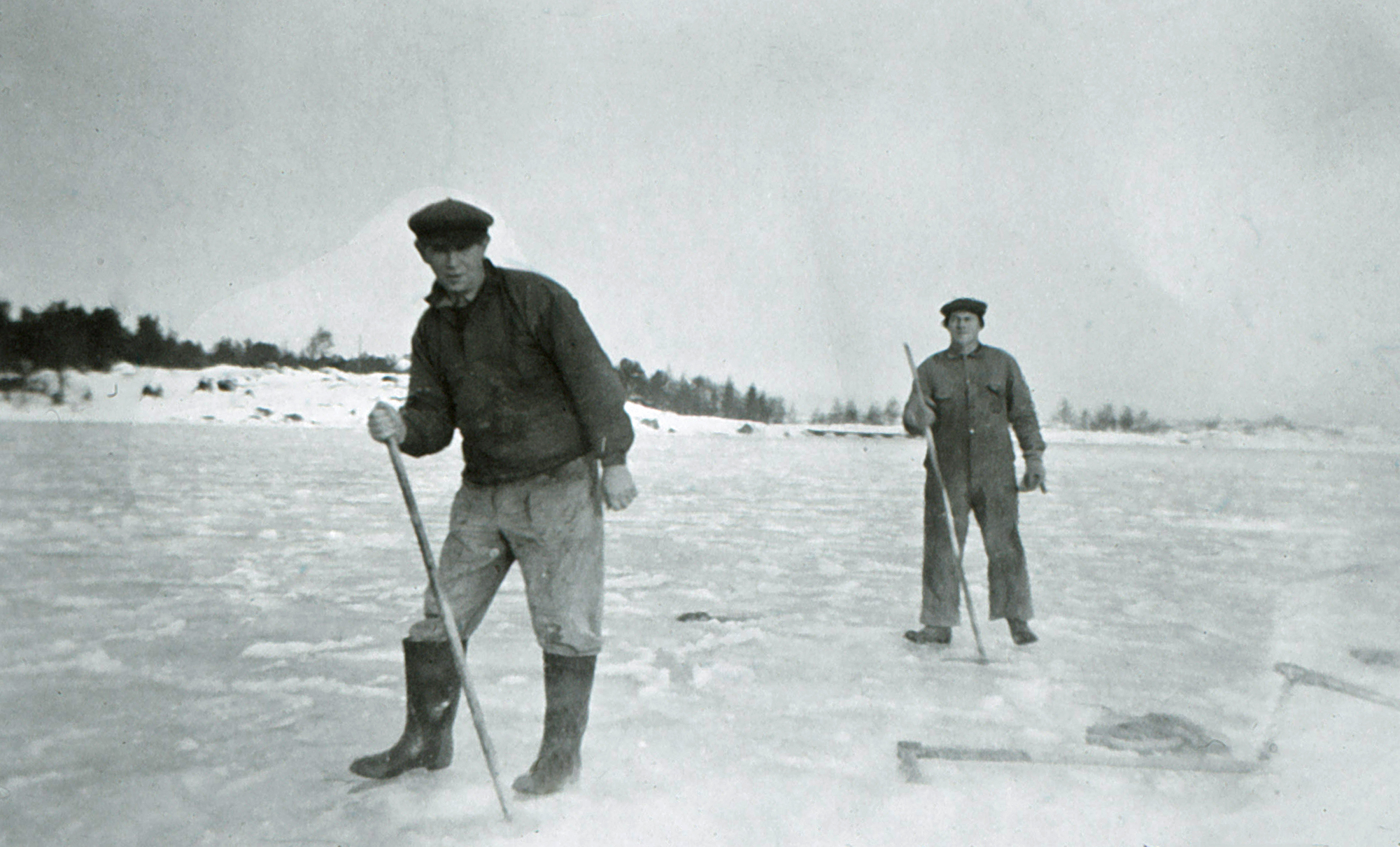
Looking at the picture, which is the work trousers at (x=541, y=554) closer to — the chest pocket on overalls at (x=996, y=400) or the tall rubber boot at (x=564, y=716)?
the tall rubber boot at (x=564, y=716)

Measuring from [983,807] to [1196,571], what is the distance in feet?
16.2

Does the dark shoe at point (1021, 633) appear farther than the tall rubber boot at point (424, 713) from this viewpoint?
Yes

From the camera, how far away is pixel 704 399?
165ft

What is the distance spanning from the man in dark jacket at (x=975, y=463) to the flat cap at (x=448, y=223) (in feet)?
8.35

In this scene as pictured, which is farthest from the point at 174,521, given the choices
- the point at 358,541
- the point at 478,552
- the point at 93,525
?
the point at 478,552

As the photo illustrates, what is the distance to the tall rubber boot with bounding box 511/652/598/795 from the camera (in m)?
2.71

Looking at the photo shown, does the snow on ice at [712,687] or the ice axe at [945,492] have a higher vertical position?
the ice axe at [945,492]

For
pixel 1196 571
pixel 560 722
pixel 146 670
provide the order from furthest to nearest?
1. pixel 1196 571
2. pixel 146 670
3. pixel 560 722

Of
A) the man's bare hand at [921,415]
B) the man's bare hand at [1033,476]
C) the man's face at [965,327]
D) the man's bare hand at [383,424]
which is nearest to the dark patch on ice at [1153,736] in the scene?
the man's bare hand at [1033,476]

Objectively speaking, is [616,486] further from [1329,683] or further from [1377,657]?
[1377,657]

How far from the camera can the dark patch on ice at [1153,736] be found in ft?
10.2

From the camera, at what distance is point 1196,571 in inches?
264

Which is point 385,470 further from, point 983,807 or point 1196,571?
point 983,807

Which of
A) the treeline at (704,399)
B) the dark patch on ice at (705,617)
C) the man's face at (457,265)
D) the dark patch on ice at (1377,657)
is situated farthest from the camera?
the treeline at (704,399)
